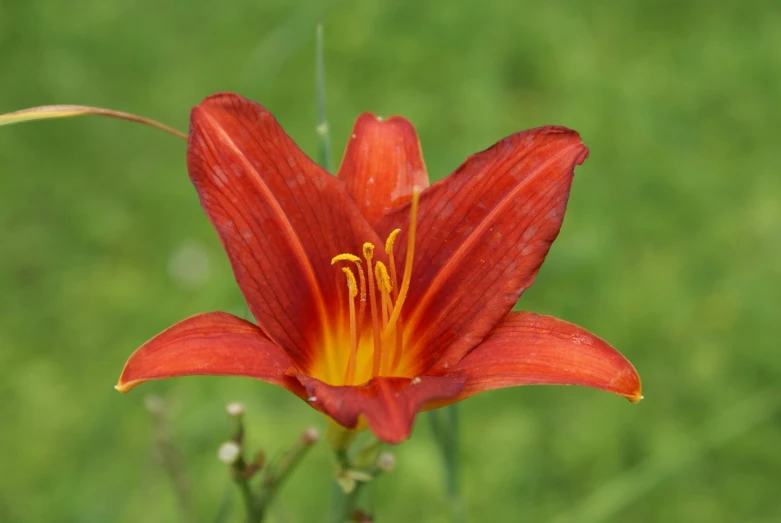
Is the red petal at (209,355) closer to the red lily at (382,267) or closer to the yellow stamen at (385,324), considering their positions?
the red lily at (382,267)

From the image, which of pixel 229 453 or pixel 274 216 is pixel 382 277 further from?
pixel 229 453

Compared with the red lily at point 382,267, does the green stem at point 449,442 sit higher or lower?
lower

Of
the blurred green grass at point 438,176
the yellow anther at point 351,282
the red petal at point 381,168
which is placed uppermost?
the red petal at point 381,168

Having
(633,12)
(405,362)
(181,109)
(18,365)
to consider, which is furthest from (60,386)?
(633,12)

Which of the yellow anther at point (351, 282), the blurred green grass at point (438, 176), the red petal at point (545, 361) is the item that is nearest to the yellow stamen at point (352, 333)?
the yellow anther at point (351, 282)

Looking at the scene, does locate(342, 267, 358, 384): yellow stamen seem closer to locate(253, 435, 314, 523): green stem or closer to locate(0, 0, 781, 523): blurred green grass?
locate(253, 435, 314, 523): green stem

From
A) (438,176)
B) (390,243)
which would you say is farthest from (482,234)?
(438,176)
